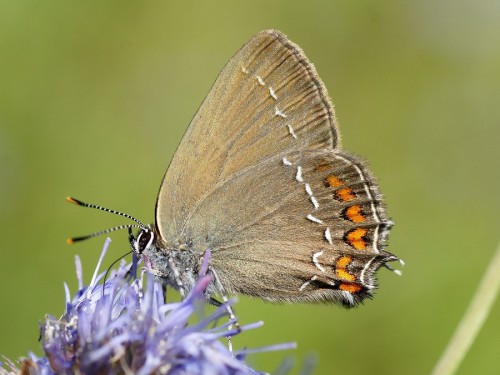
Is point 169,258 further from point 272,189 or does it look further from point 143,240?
point 272,189

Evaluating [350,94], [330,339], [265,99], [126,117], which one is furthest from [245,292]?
[350,94]

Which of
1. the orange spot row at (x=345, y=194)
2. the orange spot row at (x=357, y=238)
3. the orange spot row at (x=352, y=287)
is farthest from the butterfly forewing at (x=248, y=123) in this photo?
the orange spot row at (x=352, y=287)

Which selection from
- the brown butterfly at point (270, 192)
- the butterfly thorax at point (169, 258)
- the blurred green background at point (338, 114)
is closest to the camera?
the butterfly thorax at point (169, 258)

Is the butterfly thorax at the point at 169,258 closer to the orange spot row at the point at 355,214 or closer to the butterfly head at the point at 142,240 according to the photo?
the butterfly head at the point at 142,240

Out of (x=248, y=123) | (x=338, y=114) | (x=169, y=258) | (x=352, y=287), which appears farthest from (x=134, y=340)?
(x=338, y=114)

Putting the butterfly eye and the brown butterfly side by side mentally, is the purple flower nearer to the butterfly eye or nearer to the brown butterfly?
the butterfly eye

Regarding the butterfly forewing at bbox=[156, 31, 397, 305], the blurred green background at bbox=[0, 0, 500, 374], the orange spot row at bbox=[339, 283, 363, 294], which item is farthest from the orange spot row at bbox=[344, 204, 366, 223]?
the blurred green background at bbox=[0, 0, 500, 374]

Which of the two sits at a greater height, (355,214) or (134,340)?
(355,214)
